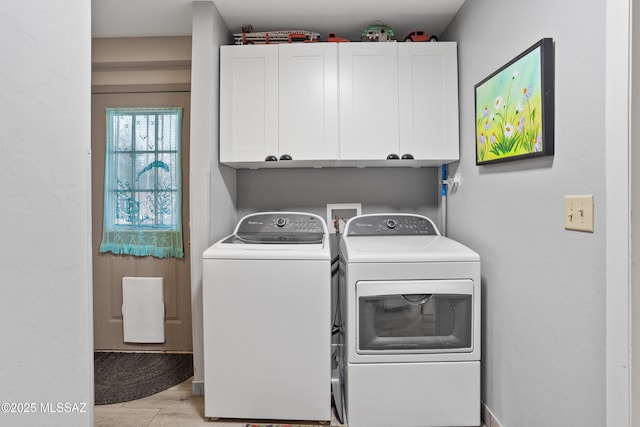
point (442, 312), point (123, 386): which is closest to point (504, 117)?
point (442, 312)

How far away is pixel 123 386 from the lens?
2.36m

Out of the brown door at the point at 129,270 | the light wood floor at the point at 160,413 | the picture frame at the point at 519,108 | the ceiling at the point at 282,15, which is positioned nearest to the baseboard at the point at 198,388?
the light wood floor at the point at 160,413

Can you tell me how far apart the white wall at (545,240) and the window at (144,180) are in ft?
6.78

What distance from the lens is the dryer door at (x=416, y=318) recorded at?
6.03 feet

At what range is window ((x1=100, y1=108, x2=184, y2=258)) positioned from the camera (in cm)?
278

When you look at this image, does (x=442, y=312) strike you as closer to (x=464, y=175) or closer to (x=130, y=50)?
(x=464, y=175)

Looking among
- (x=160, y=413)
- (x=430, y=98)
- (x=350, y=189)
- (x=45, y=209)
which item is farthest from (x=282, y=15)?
(x=160, y=413)

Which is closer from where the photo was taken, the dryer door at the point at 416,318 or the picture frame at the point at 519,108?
the picture frame at the point at 519,108

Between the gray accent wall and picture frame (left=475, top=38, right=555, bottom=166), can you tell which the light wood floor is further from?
picture frame (left=475, top=38, right=555, bottom=166)

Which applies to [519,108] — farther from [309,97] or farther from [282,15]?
[282,15]

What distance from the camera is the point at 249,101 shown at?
2.27 meters

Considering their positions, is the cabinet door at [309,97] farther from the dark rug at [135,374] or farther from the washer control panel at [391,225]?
the dark rug at [135,374]

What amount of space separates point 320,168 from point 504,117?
1.32 m

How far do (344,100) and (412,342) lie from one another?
143 cm
